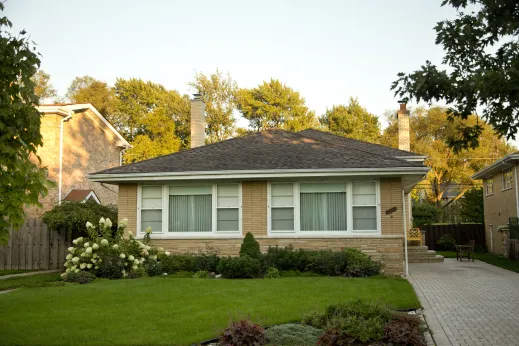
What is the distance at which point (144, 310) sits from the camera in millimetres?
9953

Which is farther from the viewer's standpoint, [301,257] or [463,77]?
[301,257]

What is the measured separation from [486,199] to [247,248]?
2225 centimetres

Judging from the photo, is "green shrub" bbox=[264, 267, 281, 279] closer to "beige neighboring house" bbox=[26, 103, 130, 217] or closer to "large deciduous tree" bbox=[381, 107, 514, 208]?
"beige neighboring house" bbox=[26, 103, 130, 217]

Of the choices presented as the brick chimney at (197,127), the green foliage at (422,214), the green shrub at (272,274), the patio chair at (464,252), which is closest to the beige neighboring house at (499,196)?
the patio chair at (464,252)

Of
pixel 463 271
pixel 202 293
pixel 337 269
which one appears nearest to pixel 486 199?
pixel 463 271

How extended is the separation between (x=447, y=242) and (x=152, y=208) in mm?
21384

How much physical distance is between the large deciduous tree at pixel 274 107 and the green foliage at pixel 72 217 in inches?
1158

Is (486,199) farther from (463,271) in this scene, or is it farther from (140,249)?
(140,249)

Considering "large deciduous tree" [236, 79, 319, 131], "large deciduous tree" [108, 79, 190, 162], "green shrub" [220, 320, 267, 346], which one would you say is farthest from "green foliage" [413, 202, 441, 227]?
"green shrub" [220, 320, 267, 346]

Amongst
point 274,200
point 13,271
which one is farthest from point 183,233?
point 13,271

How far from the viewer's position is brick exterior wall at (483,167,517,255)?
1075 inches

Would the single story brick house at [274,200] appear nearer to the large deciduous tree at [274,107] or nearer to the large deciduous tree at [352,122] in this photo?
the large deciduous tree at [274,107]

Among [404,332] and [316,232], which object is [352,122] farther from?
[404,332]

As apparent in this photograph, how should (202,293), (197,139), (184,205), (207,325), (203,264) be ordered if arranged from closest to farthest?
(207,325), (202,293), (203,264), (184,205), (197,139)
